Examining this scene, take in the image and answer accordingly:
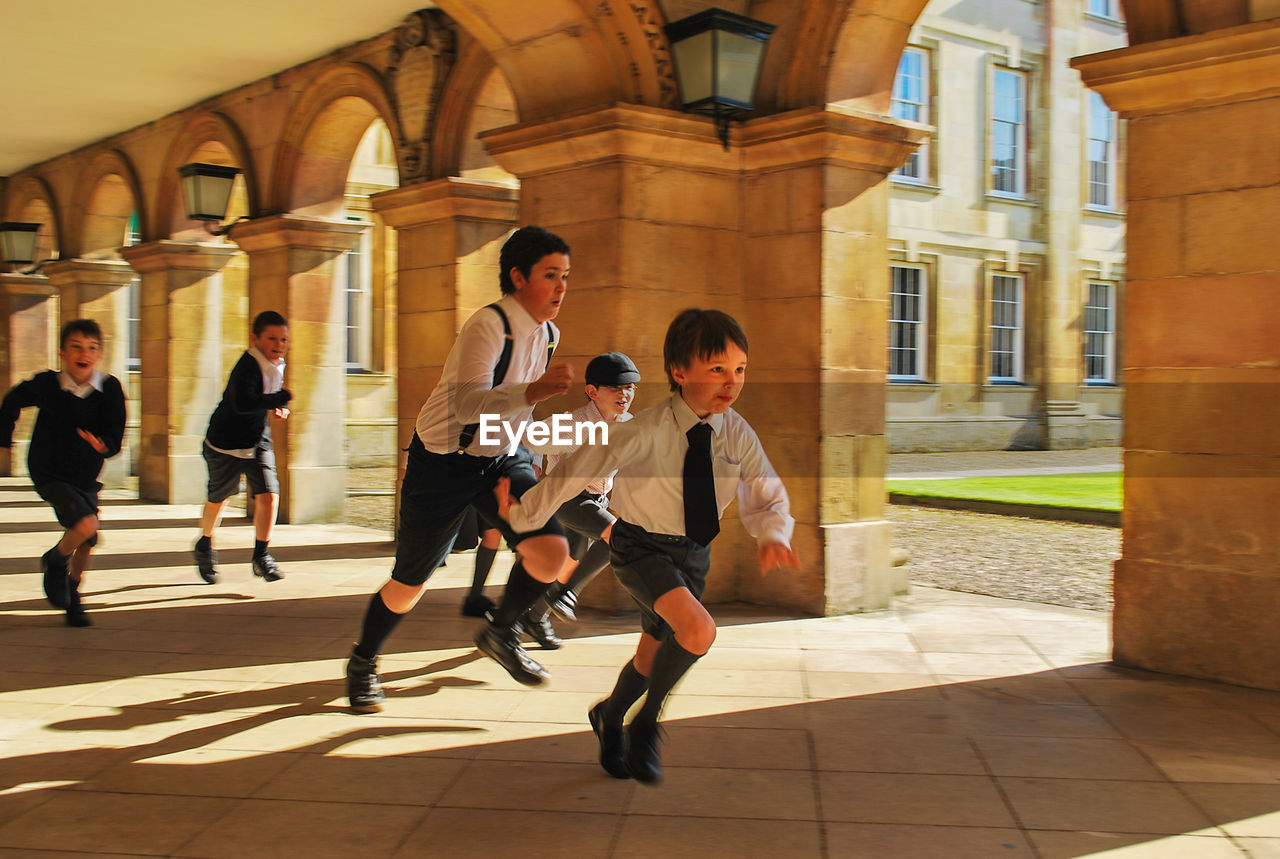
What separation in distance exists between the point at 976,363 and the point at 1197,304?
19.6 m

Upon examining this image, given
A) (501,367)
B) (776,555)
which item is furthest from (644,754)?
(501,367)

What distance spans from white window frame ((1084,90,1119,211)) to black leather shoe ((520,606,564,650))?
22804 mm

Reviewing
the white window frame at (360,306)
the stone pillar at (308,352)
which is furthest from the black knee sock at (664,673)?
the white window frame at (360,306)

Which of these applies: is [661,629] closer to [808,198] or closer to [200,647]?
[200,647]

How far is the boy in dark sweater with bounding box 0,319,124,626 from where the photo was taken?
6188 millimetres

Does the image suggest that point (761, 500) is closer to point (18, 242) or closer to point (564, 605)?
point (564, 605)

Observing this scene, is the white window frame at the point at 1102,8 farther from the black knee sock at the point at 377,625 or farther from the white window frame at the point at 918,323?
the black knee sock at the point at 377,625

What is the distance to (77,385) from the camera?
6.24 metres

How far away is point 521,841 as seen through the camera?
328 centimetres

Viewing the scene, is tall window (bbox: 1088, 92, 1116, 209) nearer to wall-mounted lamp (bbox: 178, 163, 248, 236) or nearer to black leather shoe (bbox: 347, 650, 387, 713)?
wall-mounted lamp (bbox: 178, 163, 248, 236)

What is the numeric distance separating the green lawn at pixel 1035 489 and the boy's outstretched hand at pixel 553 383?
9.16 m

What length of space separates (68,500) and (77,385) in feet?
1.96

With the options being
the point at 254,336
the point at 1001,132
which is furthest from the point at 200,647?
the point at 1001,132

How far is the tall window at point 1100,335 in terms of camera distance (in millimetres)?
26219
